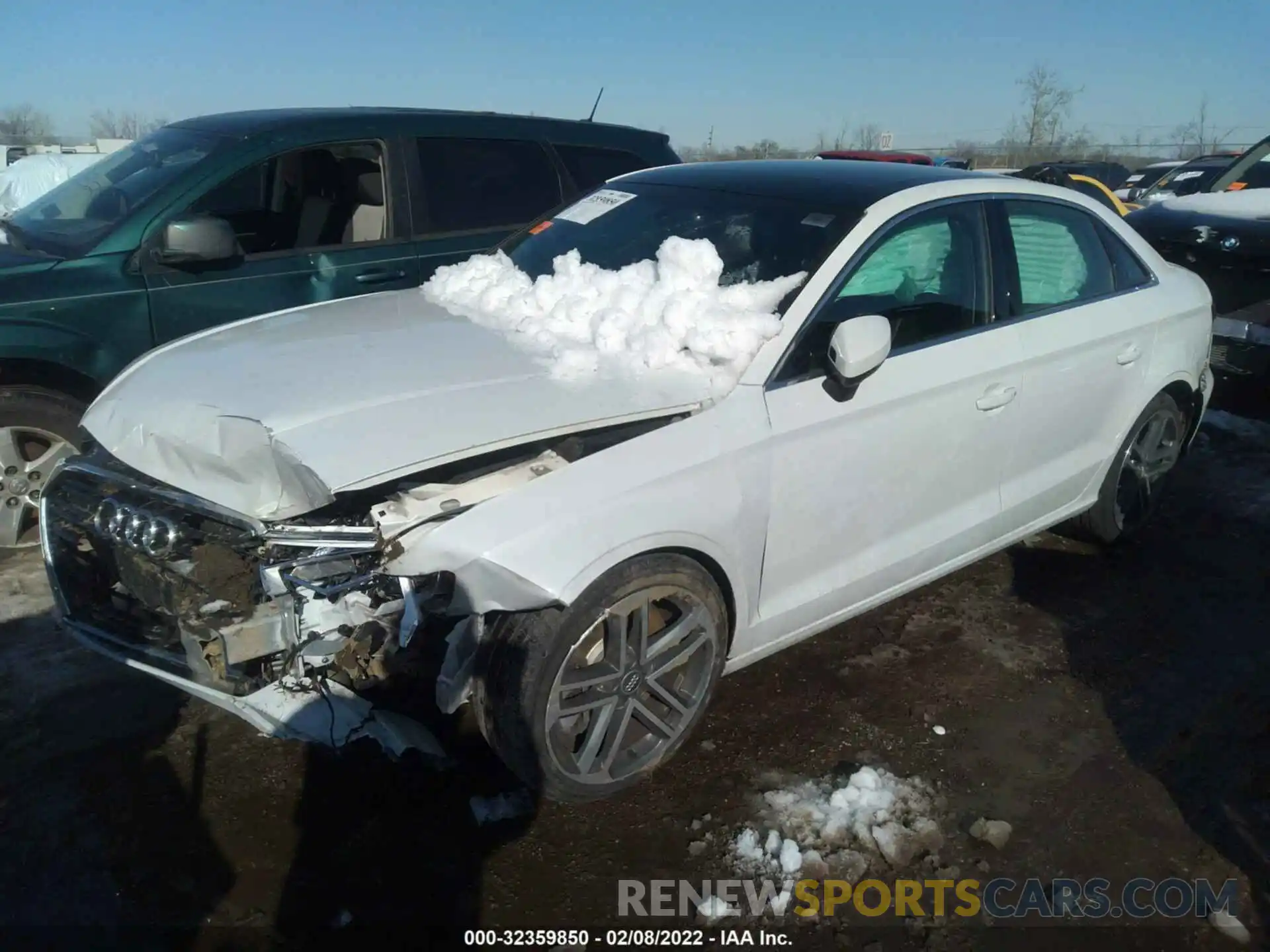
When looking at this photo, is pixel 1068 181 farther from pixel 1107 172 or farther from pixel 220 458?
pixel 1107 172

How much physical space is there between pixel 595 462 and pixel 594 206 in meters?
1.83

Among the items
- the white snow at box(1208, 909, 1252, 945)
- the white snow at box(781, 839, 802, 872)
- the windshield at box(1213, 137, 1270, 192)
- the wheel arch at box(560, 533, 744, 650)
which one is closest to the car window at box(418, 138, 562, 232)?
the wheel arch at box(560, 533, 744, 650)

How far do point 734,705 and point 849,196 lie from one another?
6.05ft

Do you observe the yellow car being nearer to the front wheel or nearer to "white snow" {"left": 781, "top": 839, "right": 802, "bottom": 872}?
the front wheel

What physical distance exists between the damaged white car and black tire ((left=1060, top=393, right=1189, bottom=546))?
556 mm

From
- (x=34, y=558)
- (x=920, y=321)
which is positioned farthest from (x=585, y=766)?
(x=34, y=558)

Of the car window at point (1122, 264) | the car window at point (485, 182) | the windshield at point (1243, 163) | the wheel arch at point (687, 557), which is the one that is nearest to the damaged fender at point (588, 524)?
the wheel arch at point (687, 557)

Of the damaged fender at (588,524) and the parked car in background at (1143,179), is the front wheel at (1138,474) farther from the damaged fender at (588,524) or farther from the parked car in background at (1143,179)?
the parked car in background at (1143,179)

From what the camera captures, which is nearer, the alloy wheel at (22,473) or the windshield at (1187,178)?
the alloy wheel at (22,473)

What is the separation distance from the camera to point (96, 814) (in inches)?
111

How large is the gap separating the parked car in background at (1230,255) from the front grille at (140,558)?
243 inches

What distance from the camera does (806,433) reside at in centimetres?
299

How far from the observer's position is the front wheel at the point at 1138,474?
4418 millimetres

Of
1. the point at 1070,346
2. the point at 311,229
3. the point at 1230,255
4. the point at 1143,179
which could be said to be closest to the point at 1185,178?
the point at 1143,179
